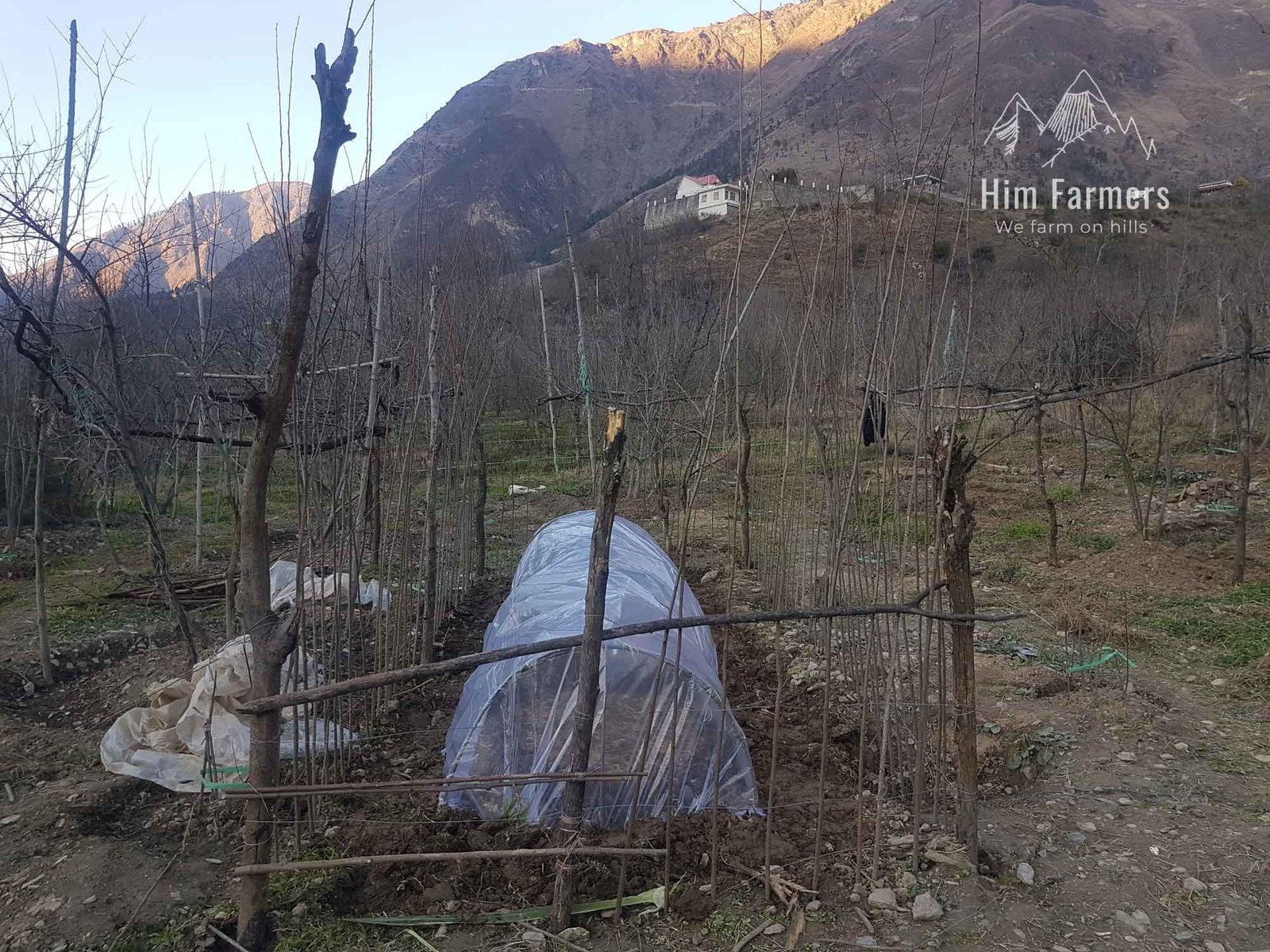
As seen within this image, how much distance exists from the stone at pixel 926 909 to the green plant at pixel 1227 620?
12.4 ft

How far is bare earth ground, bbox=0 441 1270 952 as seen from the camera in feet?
8.54

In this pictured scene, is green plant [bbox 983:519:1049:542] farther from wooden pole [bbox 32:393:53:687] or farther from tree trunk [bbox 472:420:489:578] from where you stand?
wooden pole [bbox 32:393:53:687]

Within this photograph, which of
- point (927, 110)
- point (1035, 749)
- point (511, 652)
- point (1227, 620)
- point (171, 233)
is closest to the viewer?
point (511, 652)

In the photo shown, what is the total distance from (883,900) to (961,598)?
44.4 inches

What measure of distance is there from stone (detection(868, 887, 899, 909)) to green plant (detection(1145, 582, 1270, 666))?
3834 millimetres

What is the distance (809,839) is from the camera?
311 centimetres

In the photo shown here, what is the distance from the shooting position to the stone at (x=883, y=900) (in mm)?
2688

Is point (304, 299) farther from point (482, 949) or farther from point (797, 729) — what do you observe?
point (797, 729)

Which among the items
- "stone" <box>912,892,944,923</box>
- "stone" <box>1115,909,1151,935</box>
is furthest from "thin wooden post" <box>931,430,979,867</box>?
"stone" <box>1115,909,1151,935</box>

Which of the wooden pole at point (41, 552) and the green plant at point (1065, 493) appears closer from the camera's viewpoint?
the wooden pole at point (41, 552)

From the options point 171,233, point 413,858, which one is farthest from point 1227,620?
point 171,233

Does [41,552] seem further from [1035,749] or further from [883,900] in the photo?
[1035,749]

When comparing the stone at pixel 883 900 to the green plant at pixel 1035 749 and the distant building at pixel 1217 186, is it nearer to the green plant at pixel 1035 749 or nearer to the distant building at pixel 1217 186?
the green plant at pixel 1035 749

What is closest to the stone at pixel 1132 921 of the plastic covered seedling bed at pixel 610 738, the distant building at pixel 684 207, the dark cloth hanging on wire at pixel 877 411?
the plastic covered seedling bed at pixel 610 738
